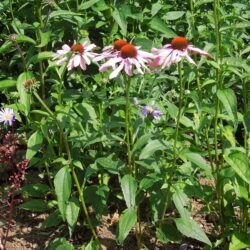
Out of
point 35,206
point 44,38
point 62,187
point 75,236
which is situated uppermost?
point 44,38

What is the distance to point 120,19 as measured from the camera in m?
3.04

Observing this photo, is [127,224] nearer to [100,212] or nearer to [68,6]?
[100,212]

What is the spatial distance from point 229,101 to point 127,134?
453mm

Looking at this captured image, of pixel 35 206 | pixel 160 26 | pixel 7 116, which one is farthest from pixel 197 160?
pixel 7 116

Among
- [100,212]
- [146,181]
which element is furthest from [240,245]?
[100,212]

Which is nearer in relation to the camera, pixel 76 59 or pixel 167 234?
pixel 76 59

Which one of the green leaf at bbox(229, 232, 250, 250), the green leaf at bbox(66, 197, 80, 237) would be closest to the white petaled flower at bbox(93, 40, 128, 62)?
the green leaf at bbox(66, 197, 80, 237)

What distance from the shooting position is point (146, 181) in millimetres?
2379

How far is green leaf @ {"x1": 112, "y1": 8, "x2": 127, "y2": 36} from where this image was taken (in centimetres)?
299

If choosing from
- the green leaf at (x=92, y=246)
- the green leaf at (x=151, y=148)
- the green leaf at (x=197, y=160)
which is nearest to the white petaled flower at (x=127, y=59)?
the green leaf at (x=151, y=148)

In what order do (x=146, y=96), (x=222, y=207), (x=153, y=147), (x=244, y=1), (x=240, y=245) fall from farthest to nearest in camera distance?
(x=244, y=1) → (x=146, y=96) → (x=222, y=207) → (x=240, y=245) → (x=153, y=147)

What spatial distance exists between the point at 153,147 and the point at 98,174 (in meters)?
0.80

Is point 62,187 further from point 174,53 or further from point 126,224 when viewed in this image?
point 174,53

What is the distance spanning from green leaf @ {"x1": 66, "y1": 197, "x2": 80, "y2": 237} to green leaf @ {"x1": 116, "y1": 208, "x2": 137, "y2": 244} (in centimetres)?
27
